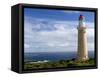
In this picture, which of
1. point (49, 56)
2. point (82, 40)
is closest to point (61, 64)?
point (49, 56)

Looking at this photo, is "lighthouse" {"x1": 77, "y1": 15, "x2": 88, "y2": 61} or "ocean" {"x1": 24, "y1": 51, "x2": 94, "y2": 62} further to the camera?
"lighthouse" {"x1": 77, "y1": 15, "x2": 88, "y2": 61}

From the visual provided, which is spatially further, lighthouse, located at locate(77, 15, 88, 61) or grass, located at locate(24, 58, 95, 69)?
lighthouse, located at locate(77, 15, 88, 61)

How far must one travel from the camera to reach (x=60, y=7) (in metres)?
3.70

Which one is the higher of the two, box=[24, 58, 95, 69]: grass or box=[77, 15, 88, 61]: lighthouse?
box=[77, 15, 88, 61]: lighthouse

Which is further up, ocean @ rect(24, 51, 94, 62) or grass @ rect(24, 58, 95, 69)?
ocean @ rect(24, 51, 94, 62)

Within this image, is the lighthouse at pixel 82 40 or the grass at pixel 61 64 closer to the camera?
the grass at pixel 61 64

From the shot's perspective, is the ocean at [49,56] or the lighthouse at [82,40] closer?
the ocean at [49,56]

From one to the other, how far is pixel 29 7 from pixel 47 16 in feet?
0.85

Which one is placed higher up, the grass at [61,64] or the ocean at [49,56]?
the ocean at [49,56]

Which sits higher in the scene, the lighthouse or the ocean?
the lighthouse

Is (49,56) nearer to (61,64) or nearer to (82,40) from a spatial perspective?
(61,64)

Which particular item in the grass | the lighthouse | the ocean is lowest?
the grass

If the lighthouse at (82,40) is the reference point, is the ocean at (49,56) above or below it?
below

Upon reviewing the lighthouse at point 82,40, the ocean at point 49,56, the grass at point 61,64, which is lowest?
the grass at point 61,64
